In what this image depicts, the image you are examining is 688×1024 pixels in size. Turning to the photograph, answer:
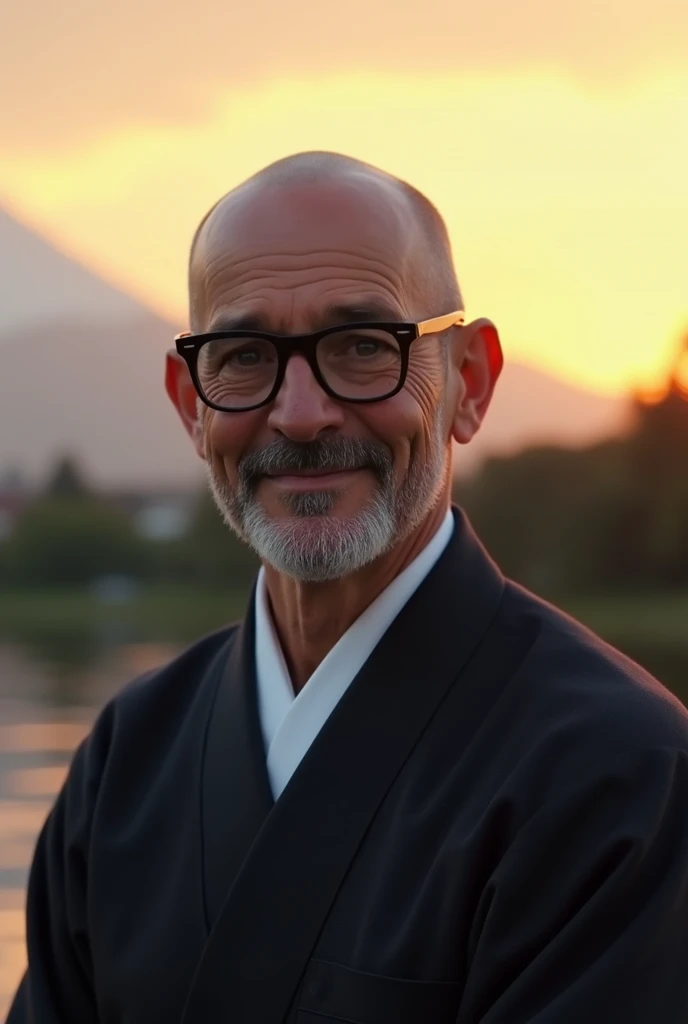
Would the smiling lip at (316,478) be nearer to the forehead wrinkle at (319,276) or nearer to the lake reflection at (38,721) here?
the forehead wrinkle at (319,276)

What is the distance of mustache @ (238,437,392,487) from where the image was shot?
1.48 meters


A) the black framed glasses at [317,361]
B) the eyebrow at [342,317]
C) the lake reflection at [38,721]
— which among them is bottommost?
the lake reflection at [38,721]

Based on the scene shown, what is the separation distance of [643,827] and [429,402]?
0.53 meters

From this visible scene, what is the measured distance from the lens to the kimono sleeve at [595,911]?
1206 millimetres

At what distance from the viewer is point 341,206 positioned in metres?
1.54

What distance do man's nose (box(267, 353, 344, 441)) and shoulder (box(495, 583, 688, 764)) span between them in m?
0.30

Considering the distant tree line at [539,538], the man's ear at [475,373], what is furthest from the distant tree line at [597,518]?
the man's ear at [475,373]

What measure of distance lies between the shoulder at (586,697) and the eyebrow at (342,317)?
1.13ft

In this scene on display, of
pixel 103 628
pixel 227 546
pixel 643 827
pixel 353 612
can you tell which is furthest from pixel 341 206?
pixel 103 628

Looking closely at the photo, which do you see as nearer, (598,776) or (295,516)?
(598,776)

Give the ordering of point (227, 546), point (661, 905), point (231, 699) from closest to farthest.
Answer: point (661, 905) < point (231, 699) < point (227, 546)

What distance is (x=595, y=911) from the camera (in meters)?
1.22

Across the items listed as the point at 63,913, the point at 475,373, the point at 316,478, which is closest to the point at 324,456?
the point at 316,478

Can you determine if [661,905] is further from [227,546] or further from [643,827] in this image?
[227,546]
